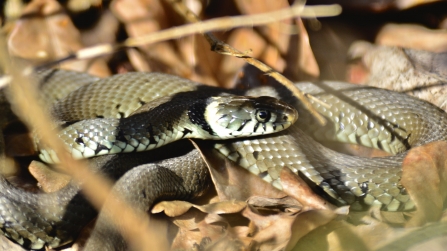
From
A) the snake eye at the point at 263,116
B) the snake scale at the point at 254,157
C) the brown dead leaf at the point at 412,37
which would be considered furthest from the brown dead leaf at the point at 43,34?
the brown dead leaf at the point at 412,37

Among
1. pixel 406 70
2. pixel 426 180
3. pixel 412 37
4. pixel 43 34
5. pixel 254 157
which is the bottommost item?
pixel 254 157

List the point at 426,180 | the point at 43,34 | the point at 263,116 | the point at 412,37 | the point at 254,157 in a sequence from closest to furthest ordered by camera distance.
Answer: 1. the point at 426,180
2. the point at 254,157
3. the point at 263,116
4. the point at 43,34
5. the point at 412,37

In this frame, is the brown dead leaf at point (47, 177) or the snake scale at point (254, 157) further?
the brown dead leaf at point (47, 177)

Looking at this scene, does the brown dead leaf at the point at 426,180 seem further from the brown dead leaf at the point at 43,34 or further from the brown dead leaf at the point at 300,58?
the brown dead leaf at the point at 43,34

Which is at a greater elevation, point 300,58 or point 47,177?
point 300,58

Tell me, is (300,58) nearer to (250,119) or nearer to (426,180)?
(250,119)

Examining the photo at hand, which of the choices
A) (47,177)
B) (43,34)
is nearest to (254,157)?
(47,177)

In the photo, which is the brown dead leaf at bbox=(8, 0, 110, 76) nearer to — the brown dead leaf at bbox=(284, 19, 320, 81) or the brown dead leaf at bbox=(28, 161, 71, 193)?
the brown dead leaf at bbox=(28, 161, 71, 193)

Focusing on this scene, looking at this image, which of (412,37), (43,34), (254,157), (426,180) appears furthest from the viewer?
(412,37)
